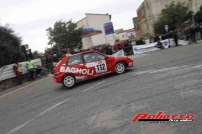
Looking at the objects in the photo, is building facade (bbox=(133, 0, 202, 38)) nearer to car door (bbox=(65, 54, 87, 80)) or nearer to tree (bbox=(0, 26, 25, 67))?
tree (bbox=(0, 26, 25, 67))

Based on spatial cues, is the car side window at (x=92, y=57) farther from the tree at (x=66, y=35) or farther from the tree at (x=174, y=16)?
the tree at (x=66, y=35)

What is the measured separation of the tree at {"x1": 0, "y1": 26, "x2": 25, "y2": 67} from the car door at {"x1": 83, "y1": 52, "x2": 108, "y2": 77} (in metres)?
18.2

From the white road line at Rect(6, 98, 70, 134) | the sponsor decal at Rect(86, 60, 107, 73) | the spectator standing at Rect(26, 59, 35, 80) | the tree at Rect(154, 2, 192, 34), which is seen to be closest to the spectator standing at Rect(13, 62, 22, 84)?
the spectator standing at Rect(26, 59, 35, 80)

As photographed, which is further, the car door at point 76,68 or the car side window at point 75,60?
the car side window at point 75,60

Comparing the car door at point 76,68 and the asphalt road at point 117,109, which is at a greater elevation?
the car door at point 76,68

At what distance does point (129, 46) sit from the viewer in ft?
128

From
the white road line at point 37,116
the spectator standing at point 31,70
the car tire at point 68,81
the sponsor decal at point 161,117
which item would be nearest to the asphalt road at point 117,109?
the white road line at point 37,116

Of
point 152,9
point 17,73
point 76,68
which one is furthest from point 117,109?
point 152,9

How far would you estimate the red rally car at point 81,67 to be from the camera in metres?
17.1

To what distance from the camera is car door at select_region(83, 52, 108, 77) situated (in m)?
17.3

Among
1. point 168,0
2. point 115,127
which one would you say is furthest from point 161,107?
point 168,0

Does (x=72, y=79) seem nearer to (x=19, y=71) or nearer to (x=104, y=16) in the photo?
(x=19, y=71)

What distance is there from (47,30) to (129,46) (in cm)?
5222

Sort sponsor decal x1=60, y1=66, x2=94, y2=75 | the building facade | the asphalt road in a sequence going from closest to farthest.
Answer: the asphalt road → sponsor decal x1=60, y1=66, x2=94, y2=75 → the building facade
